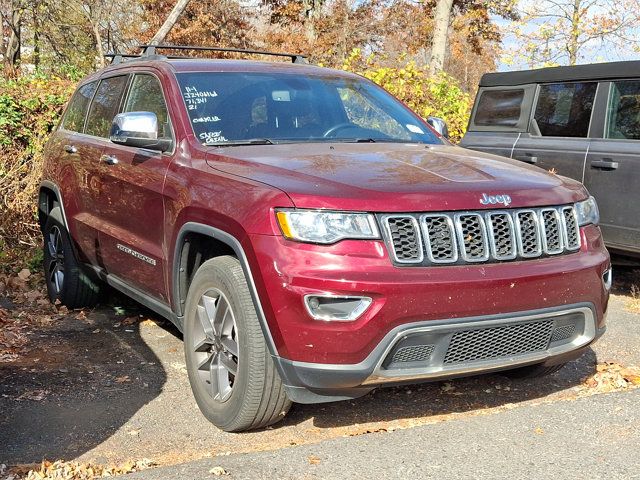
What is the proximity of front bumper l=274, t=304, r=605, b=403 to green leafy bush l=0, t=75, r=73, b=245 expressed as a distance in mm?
5475

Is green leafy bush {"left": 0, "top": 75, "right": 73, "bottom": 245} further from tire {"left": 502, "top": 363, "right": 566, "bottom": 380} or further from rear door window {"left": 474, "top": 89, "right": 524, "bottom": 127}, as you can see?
tire {"left": 502, "top": 363, "right": 566, "bottom": 380}

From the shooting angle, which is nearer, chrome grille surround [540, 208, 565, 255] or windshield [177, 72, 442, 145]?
chrome grille surround [540, 208, 565, 255]

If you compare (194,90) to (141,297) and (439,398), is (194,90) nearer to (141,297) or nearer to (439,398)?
(141,297)

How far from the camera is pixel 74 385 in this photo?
14.5 feet

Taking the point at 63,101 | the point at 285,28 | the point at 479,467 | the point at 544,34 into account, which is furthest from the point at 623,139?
the point at 285,28

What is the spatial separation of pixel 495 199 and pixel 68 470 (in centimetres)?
212

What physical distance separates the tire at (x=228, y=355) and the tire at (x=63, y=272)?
82.7 inches

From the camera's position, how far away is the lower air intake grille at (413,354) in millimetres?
A: 3203

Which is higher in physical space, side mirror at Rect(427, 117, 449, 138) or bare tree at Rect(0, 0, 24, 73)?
bare tree at Rect(0, 0, 24, 73)

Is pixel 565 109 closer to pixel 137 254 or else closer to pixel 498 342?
pixel 498 342

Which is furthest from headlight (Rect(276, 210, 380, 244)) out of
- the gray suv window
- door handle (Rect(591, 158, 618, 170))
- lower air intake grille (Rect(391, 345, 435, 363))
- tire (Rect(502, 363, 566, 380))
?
the gray suv window

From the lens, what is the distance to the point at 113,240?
4832mm

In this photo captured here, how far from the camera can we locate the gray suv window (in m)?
6.14

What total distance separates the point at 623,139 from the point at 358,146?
117 inches
